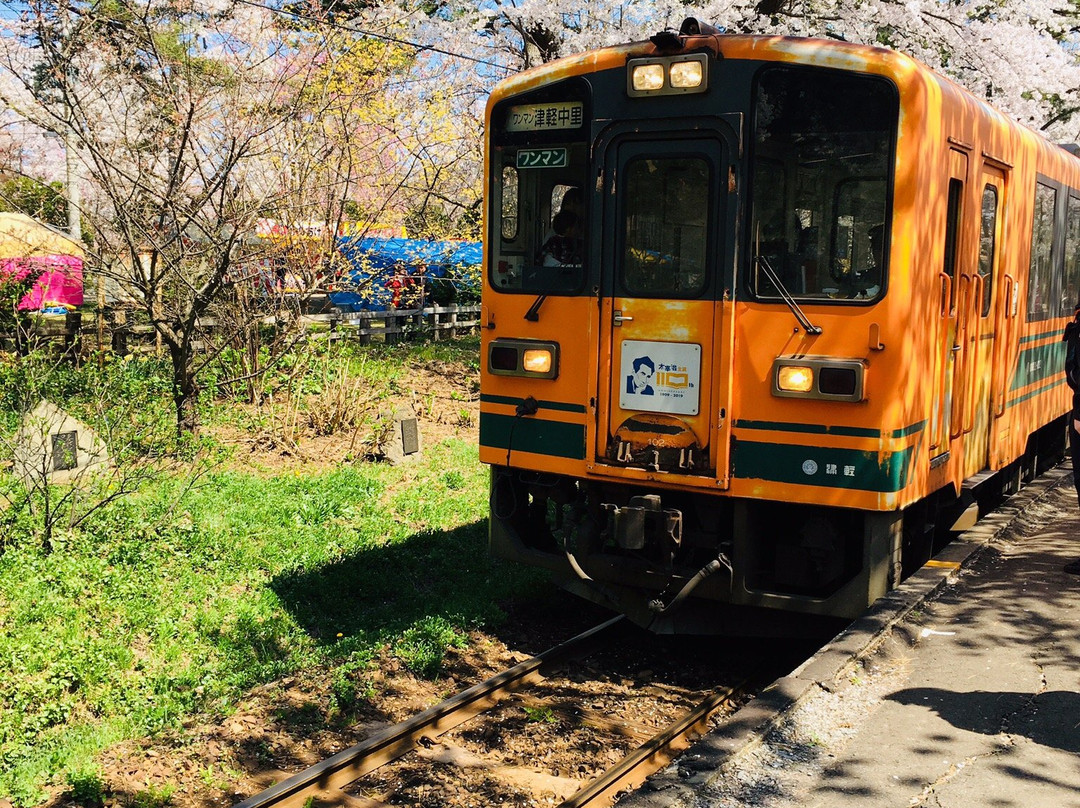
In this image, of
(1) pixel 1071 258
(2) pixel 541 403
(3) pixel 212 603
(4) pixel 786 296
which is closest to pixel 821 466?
(4) pixel 786 296

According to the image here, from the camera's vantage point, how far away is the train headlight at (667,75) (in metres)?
5.73

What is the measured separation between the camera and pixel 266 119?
1081 centimetres

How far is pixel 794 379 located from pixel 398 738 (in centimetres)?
271

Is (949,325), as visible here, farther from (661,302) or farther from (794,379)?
(661,302)

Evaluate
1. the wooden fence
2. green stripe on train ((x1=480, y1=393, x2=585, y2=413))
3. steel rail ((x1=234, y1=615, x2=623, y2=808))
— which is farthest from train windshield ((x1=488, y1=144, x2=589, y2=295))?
the wooden fence

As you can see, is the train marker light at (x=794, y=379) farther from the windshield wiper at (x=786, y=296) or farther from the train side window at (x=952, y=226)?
the train side window at (x=952, y=226)

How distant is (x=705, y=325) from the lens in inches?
228

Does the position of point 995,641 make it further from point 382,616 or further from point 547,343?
point 382,616

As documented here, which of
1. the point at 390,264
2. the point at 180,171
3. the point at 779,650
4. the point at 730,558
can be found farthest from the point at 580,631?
the point at 390,264

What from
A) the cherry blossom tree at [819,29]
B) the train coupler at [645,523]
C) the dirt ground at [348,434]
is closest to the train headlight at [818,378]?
the train coupler at [645,523]

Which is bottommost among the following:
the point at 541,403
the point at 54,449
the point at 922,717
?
the point at 922,717

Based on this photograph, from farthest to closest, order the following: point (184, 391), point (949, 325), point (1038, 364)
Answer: point (184, 391) < point (1038, 364) < point (949, 325)

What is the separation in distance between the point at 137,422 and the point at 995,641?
785 centimetres

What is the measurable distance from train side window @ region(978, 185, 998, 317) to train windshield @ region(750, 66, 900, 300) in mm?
1639
